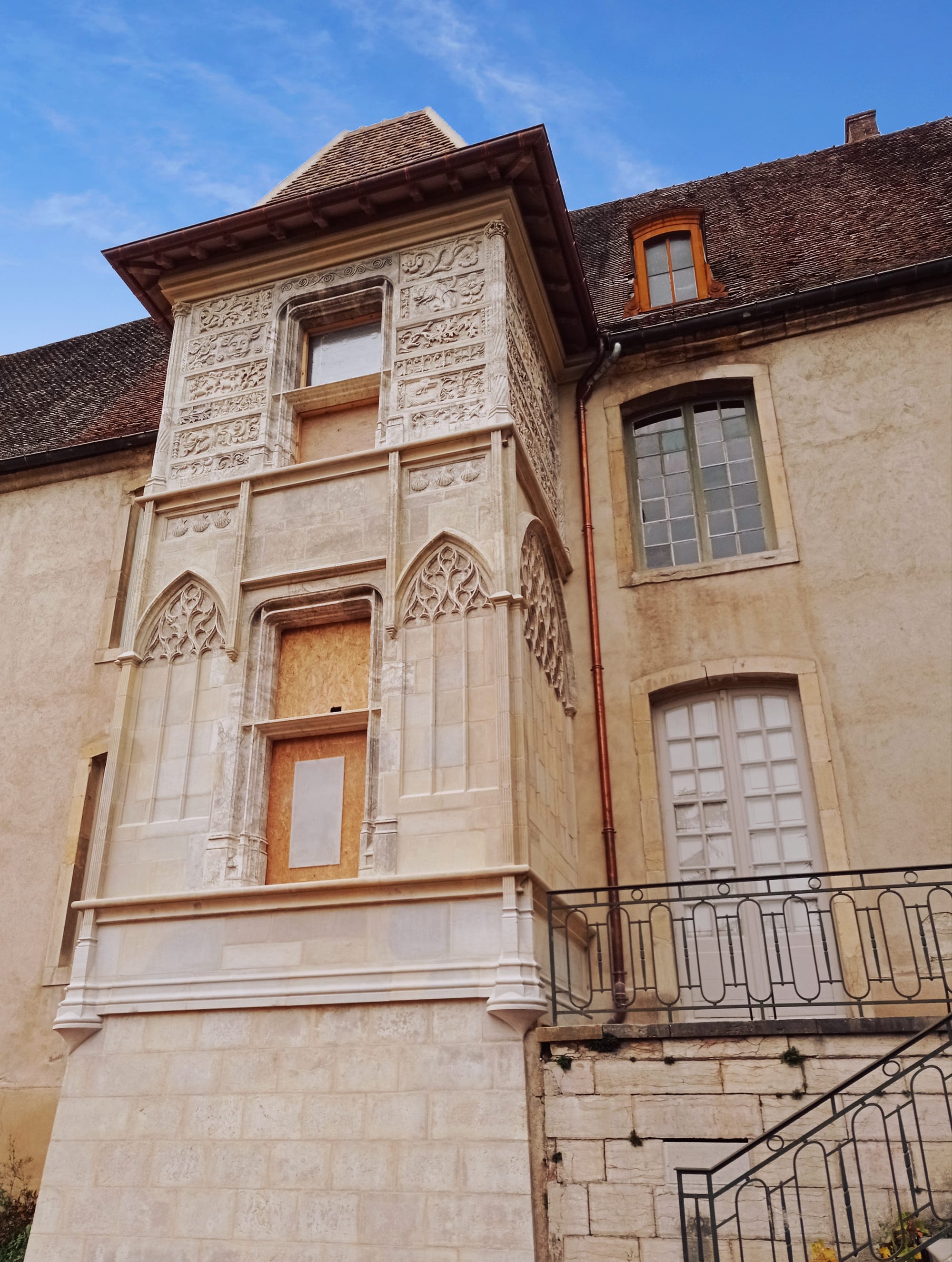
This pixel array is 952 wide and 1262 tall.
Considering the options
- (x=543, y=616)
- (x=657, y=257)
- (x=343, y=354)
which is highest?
(x=657, y=257)

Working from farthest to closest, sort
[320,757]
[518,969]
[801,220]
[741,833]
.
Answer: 1. [801,220]
2. [741,833]
3. [320,757]
4. [518,969]

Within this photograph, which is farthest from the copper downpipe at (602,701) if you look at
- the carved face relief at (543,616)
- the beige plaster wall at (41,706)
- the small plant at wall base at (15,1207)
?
the beige plaster wall at (41,706)

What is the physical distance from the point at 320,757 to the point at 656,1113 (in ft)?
11.7

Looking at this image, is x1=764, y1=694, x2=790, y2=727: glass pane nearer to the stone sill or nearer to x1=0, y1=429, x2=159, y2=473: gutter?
the stone sill

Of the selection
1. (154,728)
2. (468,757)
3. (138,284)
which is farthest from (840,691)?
(138,284)

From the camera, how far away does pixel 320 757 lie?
8.33 meters

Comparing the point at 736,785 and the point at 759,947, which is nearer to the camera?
the point at 759,947

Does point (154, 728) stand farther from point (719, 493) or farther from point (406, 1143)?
point (719, 493)

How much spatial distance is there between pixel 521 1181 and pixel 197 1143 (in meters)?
2.20

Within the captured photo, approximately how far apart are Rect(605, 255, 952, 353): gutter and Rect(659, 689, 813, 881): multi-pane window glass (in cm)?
388

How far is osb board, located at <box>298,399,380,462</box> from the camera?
9617 mm

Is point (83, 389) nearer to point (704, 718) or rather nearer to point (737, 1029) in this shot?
point (704, 718)

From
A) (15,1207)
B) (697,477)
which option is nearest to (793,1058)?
(697,477)

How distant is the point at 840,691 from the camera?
9070mm
